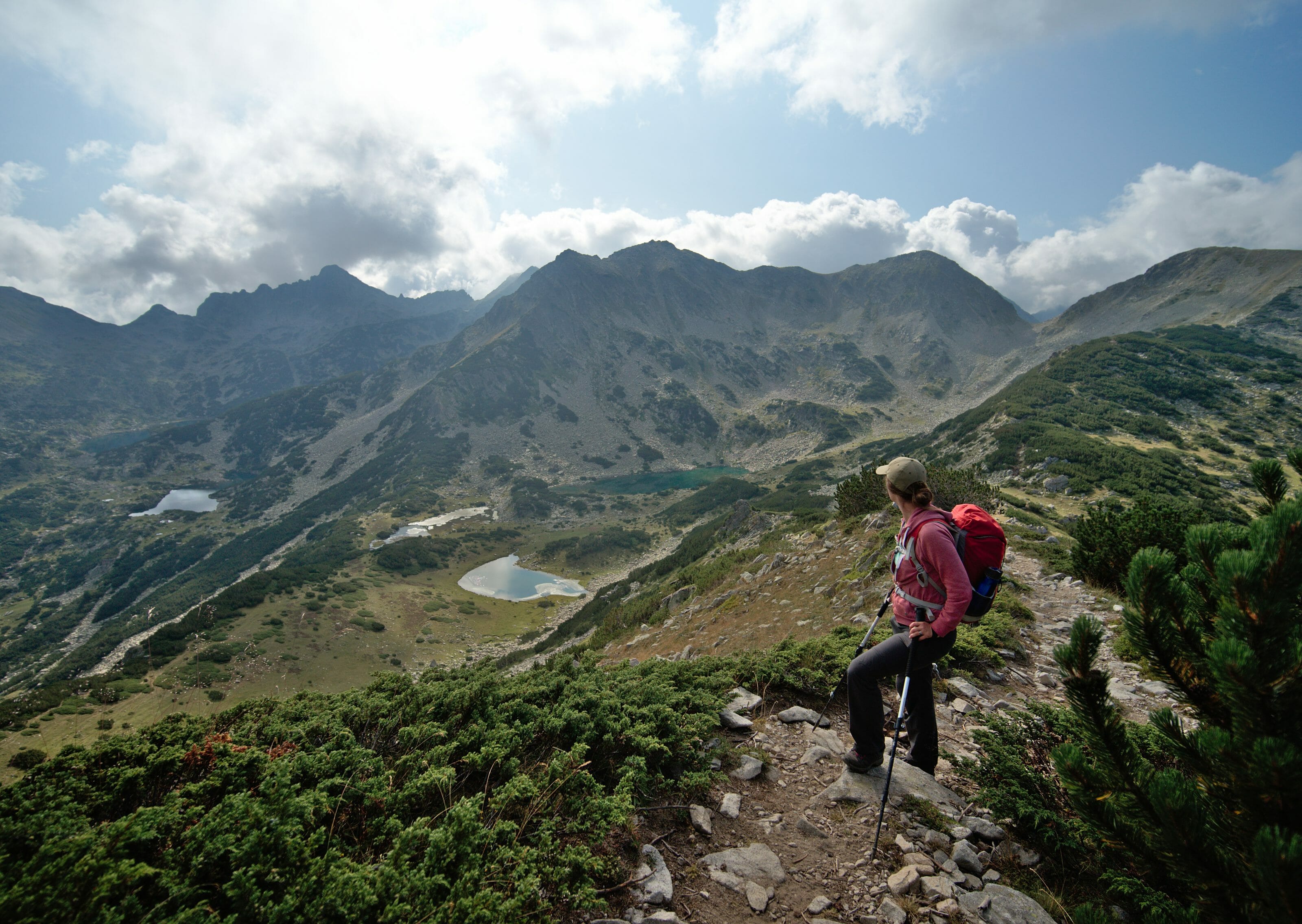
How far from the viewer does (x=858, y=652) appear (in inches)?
247

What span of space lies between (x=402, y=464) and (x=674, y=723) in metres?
132

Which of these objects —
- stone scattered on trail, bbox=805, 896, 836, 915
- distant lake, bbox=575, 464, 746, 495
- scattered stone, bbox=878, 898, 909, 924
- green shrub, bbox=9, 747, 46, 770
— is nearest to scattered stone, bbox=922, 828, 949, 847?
scattered stone, bbox=878, 898, 909, 924


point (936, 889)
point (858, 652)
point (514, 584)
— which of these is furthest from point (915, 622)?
point (514, 584)

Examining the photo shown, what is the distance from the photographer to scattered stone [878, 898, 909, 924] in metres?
3.29

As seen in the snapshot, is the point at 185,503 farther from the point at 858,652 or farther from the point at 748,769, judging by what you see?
the point at 858,652

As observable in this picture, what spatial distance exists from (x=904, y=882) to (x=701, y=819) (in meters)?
1.59

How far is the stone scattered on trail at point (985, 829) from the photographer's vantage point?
393cm

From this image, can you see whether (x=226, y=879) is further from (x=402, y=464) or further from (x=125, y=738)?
(x=402, y=464)

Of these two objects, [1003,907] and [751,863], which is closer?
[1003,907]

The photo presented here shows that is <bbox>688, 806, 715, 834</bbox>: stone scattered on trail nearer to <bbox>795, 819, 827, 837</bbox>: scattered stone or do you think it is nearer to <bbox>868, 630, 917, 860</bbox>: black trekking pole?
<bbox>795, 819, 827, 837</bbox>: scattered stone

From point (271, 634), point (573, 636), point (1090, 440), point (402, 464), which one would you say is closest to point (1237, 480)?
point (1090, 440)

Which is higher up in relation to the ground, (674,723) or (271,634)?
(674,723)

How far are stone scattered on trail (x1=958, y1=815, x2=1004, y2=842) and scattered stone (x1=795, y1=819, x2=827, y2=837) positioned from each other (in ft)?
3.96

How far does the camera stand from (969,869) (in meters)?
3.69
